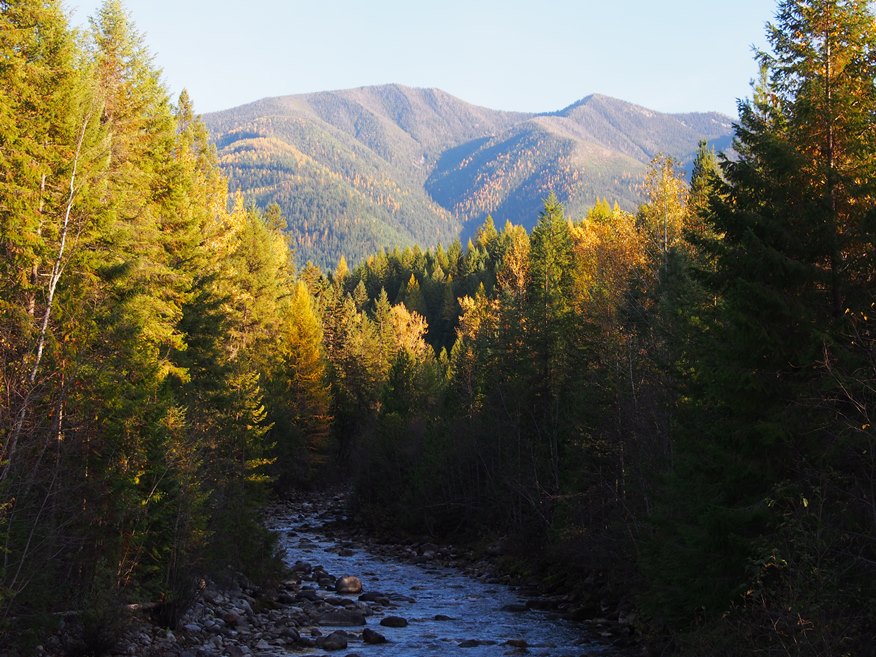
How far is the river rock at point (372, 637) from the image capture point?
21.9 meters

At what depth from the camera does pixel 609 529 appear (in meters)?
24.5

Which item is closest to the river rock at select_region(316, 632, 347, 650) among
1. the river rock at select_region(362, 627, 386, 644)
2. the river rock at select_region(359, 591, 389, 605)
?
the river rock at select_region(362, 627, 386, 644)

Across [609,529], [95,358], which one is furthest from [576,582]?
[95,358]

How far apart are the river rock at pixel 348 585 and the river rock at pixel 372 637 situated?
6.55 meters

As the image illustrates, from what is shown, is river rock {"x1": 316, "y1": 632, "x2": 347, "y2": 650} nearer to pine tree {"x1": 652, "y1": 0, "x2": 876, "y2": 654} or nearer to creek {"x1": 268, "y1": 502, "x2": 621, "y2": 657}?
creek {"x1": 268, "y1": 502, "x2": 621, "y2": 657}

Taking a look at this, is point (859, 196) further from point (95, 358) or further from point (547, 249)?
point (547, 249)

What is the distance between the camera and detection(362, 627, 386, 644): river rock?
21.9m

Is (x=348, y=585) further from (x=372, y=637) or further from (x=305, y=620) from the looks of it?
(x=372, y=637)

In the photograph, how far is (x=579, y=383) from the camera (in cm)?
2875

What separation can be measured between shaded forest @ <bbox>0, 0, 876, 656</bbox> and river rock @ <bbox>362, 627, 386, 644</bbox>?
4.81m

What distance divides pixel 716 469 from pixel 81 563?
44.3 ft

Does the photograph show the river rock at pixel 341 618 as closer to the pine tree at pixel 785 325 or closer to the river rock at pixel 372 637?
the river rock at pixel 372 637

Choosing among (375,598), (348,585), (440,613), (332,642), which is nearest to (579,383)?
(440,613)

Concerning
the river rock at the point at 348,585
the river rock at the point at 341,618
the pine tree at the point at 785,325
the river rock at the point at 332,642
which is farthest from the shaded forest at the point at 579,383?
the river rock at the point at 332,642
